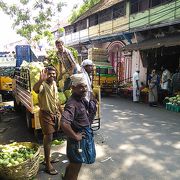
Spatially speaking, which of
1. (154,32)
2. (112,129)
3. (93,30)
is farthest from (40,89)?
(93,30)

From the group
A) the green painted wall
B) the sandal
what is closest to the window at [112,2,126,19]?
the green painted wall

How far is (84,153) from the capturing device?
3510 millimetres

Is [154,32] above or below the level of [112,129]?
above

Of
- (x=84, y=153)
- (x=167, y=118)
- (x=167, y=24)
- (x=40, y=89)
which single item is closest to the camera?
(x=84, y=153)

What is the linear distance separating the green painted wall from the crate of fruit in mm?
11985

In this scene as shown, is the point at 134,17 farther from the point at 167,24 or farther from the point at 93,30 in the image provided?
the point at 93,30

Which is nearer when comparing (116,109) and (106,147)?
(106,147)

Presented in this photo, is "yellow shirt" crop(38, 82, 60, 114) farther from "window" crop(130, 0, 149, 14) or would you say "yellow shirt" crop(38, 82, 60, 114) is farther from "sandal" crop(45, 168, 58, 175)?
"window" crop(130, 0, 149, 14)

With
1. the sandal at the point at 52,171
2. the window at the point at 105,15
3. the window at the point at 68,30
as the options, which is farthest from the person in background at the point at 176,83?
the window at the point at 68,30

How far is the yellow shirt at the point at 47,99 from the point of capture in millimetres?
5062

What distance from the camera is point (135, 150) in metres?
6.34

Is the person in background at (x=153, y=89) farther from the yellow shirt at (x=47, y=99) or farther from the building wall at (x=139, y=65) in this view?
the yellow shirt at (x=47, y=99)

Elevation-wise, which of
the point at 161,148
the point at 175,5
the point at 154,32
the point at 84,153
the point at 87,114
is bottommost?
the point at 161,148

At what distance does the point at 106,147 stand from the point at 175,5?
1128cm
